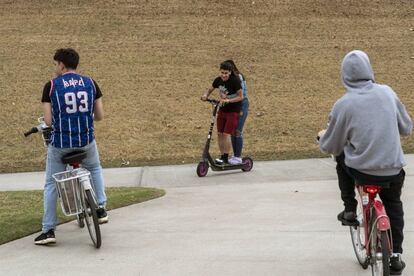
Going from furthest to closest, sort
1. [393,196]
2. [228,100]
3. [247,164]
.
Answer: [247,164] → [228,100] → [393,196]

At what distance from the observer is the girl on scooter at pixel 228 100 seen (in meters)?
9.55

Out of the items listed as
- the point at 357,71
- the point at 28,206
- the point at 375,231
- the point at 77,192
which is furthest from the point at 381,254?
the point at 28,206

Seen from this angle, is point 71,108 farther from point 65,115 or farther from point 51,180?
point 51,180

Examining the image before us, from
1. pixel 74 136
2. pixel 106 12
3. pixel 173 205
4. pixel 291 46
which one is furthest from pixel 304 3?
pixel 74 136

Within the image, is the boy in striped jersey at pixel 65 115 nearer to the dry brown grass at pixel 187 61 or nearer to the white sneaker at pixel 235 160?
the white sneaker at pixel 235 160

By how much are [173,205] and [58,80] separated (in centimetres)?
230

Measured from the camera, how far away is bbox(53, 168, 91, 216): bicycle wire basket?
5.74 meters

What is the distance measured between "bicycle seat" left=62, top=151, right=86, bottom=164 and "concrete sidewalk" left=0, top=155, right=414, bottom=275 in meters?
0.74

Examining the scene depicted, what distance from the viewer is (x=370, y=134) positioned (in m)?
4.32

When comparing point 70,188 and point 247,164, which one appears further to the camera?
point 247,164

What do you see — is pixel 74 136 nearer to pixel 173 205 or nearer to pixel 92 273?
pixel 92 273

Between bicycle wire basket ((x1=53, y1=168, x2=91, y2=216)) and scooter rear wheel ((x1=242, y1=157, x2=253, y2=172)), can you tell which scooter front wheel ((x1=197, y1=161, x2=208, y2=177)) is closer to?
scooter rear wheel ((x1=242, y1=157, x2=253, y2=172))

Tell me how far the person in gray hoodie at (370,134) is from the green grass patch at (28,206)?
Result: 10.3 ft

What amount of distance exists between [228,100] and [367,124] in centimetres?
524
